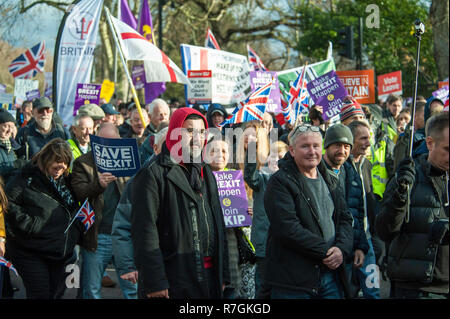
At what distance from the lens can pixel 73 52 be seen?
970 centimetres

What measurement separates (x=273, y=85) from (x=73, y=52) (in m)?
3.12

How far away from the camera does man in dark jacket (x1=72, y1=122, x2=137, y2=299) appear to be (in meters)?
5.51

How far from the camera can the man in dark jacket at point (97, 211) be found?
5.51 meters

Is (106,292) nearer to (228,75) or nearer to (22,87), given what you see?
(228,75)

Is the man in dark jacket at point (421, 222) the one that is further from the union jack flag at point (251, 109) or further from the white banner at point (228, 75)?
the white banner at point (228, 75)

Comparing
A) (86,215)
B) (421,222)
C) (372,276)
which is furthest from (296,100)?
(421,222)

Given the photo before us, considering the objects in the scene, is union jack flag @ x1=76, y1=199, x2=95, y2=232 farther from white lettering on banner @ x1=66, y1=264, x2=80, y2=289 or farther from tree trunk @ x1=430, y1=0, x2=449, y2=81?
tree trunk @ x1=430, y1=0, x2=449, y2=81

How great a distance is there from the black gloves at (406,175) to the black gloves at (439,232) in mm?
257

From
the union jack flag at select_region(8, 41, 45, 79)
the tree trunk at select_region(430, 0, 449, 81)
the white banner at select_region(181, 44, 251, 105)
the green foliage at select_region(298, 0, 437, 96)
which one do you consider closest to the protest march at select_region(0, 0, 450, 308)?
the white banner at select_region(181, 44, 251, 105)

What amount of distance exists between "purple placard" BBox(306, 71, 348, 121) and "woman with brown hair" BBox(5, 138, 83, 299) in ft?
13.8

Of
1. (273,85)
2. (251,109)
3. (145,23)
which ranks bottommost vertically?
(251,109)

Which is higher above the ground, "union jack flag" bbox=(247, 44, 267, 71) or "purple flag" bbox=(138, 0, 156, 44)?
"purple flag" bbox=(138, 0, 156, 44)

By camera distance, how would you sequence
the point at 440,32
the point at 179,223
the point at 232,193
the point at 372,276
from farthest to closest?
the point at 440,32, the point at 372,276, the point at 232,193, the point at 179,223

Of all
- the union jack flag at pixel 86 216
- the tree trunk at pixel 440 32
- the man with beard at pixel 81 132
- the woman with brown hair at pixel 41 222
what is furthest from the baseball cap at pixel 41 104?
the tree trunk at pixel 440 32
